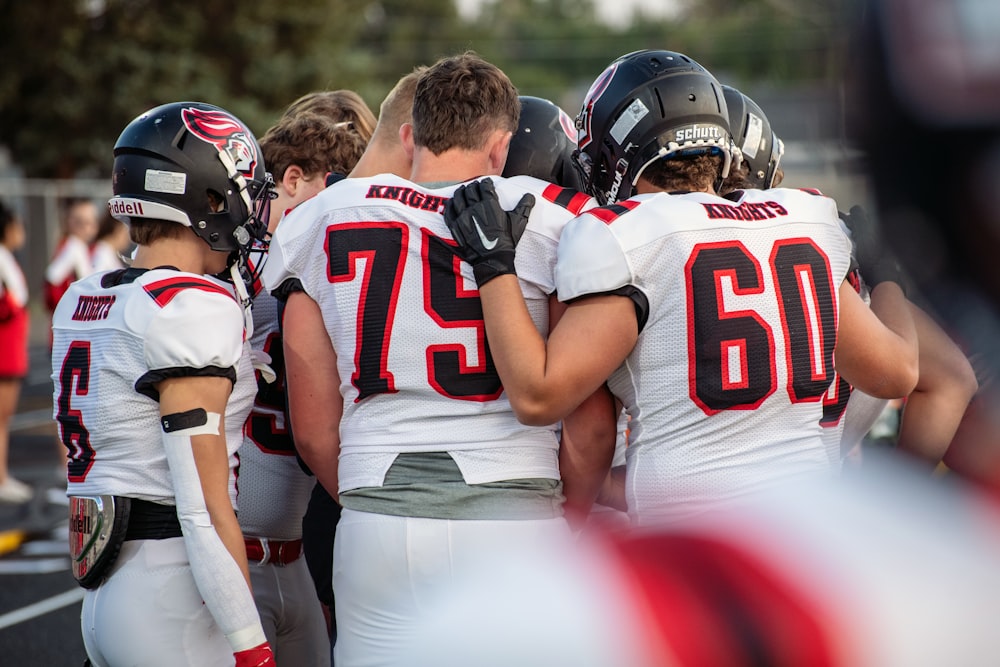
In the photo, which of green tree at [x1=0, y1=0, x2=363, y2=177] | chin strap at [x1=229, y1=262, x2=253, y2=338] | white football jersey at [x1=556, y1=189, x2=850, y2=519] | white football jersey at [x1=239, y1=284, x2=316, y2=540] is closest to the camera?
white football jersey at [x1=556, y1=189, x2=850, y2=519]

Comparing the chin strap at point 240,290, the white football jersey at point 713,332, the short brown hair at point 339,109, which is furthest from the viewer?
the short brown hair at point 339,109

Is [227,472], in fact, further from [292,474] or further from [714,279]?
[714,279]

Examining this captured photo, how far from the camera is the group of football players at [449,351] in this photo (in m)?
2.31

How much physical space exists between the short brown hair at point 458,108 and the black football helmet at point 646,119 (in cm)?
23

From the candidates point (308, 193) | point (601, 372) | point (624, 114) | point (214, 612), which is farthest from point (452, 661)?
point (308, 193)

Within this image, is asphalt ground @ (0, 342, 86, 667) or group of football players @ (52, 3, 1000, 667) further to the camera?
asphalt ground @ (0, 342, 86, 667)

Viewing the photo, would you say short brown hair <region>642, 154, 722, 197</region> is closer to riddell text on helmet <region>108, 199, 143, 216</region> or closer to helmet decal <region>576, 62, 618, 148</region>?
helmet decal <region>576, 62, 618, 148</region>

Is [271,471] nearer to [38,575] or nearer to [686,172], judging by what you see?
[686,172]

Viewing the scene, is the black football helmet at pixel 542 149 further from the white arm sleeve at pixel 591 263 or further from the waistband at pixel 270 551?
the waistband at pixel 270 551

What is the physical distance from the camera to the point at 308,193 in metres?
3.71

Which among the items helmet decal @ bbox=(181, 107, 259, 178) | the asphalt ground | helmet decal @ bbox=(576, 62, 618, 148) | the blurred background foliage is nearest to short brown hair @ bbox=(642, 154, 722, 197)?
helmet decal @ bbox=(576, 62, 618, 148)

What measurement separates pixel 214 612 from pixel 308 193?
5.41ft

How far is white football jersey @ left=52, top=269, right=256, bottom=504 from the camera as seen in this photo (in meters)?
2.47

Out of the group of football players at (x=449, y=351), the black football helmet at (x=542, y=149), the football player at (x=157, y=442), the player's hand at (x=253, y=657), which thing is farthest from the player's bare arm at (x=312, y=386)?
the black football helmet at (x=542, y=149)
